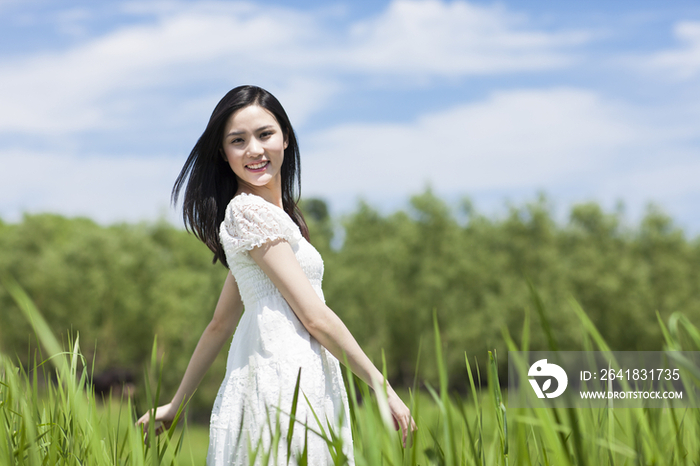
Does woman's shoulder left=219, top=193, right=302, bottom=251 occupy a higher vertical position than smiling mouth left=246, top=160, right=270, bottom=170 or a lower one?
lower

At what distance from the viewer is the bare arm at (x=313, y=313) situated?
73.9 inches

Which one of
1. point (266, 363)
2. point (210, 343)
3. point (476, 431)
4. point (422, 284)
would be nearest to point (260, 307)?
point (266, 363)

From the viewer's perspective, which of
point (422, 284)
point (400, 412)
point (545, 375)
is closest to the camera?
point (400, 412)

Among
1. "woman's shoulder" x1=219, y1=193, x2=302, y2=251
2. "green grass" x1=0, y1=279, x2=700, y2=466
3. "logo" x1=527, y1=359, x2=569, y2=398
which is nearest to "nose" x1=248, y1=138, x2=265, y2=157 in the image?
"woman's shoulder" x1=219, y1=193, x2=302, y2=251

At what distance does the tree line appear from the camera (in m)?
22.7

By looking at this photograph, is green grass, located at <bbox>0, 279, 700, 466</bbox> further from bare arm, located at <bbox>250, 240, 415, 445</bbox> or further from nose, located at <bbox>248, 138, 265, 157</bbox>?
nose, located at <bbox>248, 138, 265, 157</bbox>

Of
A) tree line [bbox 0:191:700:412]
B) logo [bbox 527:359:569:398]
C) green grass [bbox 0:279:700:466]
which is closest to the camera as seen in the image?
green grass [bbox 0:279:700:466]

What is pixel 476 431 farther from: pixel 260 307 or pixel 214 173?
pixel 214 173

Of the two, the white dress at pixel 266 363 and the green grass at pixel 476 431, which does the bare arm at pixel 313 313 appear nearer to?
the white dress at pixel 266 363

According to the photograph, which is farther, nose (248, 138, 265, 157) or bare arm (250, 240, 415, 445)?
nose (248, 138, 265, 157)

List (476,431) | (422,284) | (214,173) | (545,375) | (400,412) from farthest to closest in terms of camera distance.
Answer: (422,284) → (214,173) → (545,375) → (400,412) → (476,431)

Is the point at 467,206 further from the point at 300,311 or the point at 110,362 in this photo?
the point at 300,311

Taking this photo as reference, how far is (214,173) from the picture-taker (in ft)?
7.92

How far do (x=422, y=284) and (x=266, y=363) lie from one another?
22257mm
